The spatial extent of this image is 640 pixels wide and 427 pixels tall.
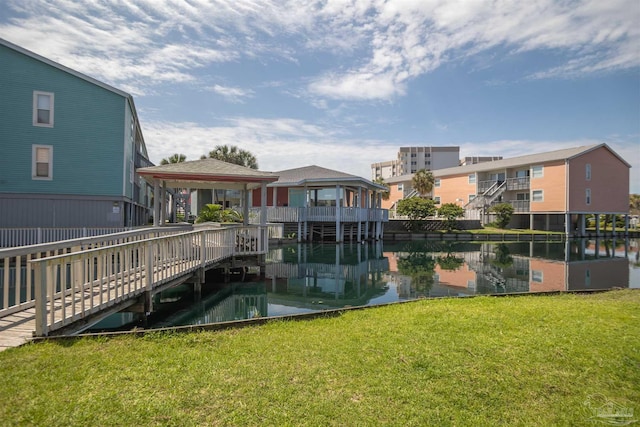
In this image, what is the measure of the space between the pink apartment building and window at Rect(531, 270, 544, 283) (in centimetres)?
2340

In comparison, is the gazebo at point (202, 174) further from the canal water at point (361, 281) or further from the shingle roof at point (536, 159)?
the shingle roof at point (536, 159)

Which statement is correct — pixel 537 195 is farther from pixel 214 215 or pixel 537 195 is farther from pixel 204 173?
pixel 204 173

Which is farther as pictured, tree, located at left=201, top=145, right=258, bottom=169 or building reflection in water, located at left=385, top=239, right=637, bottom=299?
tree, located at left=201, top=145, right=258, bottom=169

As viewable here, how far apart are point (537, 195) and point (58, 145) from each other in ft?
128

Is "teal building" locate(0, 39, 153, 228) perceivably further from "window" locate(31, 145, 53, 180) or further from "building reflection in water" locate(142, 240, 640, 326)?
"building reflection in water" locate(142, 240, 640, 326)

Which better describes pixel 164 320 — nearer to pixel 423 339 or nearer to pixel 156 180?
pixel 423 339

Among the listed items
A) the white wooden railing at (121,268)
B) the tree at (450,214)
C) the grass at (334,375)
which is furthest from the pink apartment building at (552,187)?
the grass at (334,375)

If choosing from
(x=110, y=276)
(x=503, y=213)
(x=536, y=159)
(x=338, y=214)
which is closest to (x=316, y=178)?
(x=338, y=214)

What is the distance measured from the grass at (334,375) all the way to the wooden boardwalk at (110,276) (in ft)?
1.96

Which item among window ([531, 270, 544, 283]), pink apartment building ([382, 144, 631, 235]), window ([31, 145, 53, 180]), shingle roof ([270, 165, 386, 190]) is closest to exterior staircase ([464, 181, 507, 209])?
pink apartment building ([382, 144, 631, 235])

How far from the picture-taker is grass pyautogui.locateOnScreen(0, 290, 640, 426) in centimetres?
313

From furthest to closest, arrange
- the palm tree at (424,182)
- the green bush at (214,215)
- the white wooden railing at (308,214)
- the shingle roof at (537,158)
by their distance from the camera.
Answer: the palm tree at (424,182) → the shingle roof at (537,158) → the white wooden railing at (308,214) → the green bush at (214,215)

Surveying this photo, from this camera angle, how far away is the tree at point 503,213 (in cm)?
3675

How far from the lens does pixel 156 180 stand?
1298 cm
